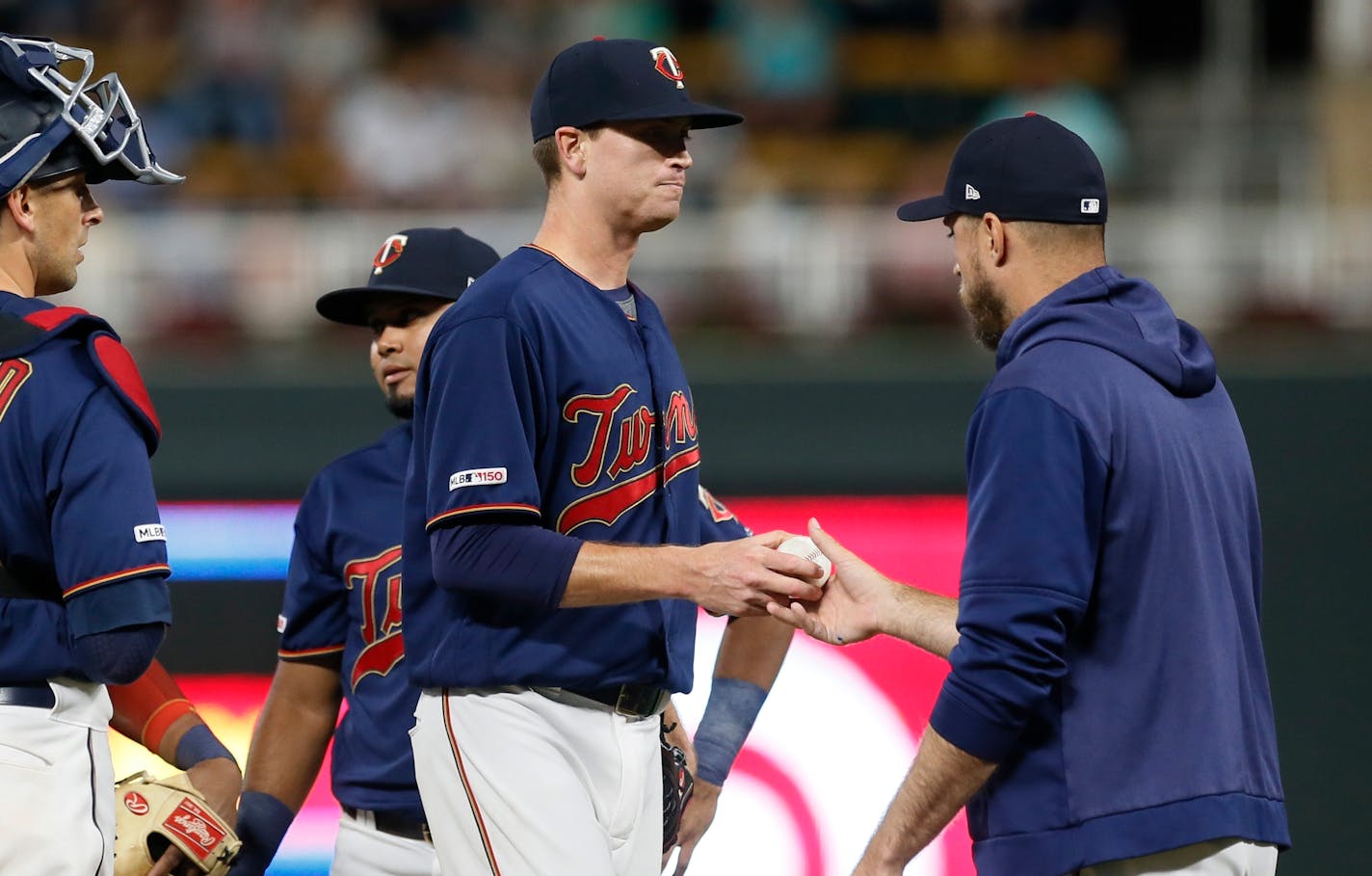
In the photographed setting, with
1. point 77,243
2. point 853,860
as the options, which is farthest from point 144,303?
point 77,243

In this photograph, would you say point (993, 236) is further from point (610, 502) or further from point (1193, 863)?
point (1193, 863)

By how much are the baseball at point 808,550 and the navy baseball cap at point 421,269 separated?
43.3 inches

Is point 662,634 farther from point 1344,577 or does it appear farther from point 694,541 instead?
point 1344,577

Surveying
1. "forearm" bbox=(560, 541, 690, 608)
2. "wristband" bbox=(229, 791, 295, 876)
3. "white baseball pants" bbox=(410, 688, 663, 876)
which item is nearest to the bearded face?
"forearm" bbox=(560, 541, 690, 608)

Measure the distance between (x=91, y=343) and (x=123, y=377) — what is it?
77mm

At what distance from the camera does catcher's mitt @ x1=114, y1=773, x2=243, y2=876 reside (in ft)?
9.44

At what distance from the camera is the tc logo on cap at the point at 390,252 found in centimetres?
372

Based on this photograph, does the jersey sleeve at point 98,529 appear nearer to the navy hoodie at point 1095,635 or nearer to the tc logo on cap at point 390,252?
the tc logo on cap at point 390,252

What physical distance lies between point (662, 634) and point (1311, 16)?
7.26 m

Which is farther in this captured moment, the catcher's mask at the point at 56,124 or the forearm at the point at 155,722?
the forearm at the point at 155,722

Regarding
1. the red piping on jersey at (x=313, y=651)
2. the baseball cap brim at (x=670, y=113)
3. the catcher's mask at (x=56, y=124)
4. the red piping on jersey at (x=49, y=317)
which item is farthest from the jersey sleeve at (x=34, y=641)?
the baseball cap brim at (x=670, y=113)

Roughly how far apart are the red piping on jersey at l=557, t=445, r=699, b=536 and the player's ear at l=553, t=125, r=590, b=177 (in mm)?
547

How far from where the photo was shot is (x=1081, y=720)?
2596mm

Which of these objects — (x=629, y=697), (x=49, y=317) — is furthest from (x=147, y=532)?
(x=629, y=697)
